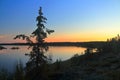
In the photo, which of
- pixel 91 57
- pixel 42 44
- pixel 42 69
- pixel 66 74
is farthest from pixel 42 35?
pixel 91 57

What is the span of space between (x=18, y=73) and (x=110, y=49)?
12.0 m

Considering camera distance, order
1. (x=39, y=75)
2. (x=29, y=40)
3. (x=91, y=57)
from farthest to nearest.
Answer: (x=91, y=57) < (x=29, y=40) < (x=39, y=75)

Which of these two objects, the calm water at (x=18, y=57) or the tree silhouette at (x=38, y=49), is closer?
the tree silhouette at (x=38, y=49)

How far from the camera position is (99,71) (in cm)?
1529

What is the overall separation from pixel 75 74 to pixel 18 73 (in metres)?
3.36

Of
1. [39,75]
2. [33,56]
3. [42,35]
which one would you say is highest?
[42,35]

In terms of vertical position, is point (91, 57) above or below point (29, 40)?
below

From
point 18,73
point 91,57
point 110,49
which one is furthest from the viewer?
point 110,49

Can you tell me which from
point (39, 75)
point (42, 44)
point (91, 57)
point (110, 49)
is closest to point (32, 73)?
point (39, 75)

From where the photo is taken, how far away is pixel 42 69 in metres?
16.4

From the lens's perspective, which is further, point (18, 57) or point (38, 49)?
point (18, 57)

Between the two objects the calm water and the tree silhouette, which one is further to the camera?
the calm water

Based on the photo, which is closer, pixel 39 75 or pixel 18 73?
pixel 18 73

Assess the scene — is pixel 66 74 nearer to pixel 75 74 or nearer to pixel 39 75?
pixel 75 74
